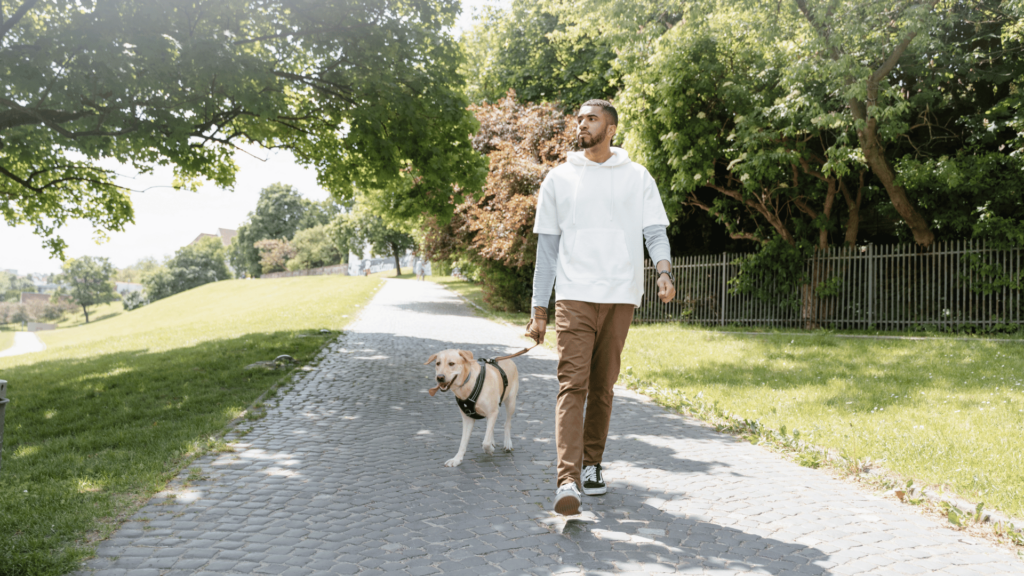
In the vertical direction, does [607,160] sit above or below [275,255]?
below

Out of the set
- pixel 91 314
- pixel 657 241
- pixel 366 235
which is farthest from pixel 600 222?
pixel 91 314

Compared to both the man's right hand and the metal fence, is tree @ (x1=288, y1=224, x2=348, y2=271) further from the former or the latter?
the man's right hand

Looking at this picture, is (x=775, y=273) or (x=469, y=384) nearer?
(x=469, y=384)

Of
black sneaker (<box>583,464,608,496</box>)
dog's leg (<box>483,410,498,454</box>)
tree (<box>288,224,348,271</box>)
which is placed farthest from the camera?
tree (<box>288,224,348,271</box>)

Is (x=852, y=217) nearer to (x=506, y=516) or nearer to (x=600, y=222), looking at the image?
(x=600, y=222)

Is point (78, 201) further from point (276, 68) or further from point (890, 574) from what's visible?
point (890, 574)

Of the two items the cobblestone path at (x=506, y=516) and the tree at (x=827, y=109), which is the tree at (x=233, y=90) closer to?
the cobblestone path at (x=506, y=516)

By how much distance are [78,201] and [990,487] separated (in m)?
17.4

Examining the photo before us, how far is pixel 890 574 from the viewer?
300cm

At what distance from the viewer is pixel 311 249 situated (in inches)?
2977

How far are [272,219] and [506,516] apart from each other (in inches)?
3494

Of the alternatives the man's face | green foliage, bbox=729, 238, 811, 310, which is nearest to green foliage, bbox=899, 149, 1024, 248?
green foliage, bbox=729, 238, 811, 310

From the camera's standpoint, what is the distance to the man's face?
363 centimetres

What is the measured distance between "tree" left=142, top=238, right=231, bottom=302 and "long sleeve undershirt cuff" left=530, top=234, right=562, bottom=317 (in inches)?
3535
